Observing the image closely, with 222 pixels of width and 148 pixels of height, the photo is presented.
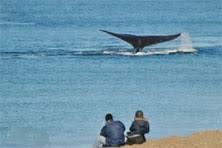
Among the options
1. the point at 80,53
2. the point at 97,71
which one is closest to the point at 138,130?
the point at 97,71

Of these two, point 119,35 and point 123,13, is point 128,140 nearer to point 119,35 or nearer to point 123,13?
point 119,35

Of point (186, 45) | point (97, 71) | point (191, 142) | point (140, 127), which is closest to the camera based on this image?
point (140, 127)

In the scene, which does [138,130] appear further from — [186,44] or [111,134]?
[186,44]

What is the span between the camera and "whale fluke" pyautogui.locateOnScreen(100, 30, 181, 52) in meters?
33.6

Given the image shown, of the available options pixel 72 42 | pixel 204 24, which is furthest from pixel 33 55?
pixel 204 24

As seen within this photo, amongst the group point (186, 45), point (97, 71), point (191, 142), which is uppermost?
point (186, 45)

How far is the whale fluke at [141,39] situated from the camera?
33.6 meters

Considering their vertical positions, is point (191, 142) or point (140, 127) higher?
point (140, 127)

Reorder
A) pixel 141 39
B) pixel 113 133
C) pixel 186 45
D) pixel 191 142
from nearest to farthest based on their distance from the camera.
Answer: pixel 113 133
pixel 191 142
pixel 186 45
pixel 141 39

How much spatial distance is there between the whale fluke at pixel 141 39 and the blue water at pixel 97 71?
253 mm

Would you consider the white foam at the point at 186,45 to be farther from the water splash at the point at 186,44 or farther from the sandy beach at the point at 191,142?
the sandy beach at the point at 191,142

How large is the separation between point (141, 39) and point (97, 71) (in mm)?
4373

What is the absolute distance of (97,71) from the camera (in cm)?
3055

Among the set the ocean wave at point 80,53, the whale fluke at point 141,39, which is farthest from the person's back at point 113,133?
the whale fluke at point 141,39
